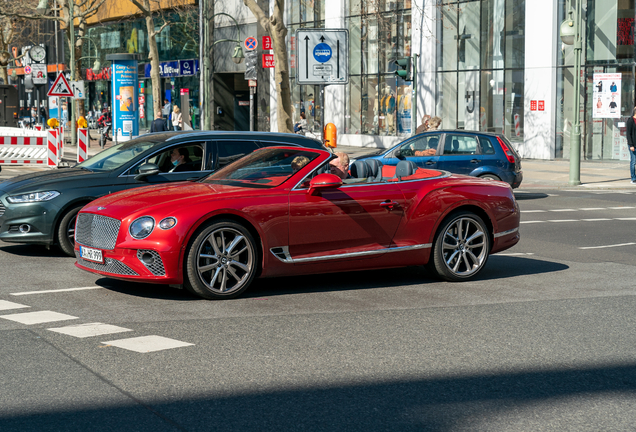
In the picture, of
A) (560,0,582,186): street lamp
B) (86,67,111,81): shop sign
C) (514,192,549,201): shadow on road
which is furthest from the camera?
(86,67,111,81): shop sign

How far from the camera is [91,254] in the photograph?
8141 mm

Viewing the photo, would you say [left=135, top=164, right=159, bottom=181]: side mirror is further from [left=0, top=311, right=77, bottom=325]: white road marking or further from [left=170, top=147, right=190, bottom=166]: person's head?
[left=0, top=311, right=77, bottom=325]: white road marking

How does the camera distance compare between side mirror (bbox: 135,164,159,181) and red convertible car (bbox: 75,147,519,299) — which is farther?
side mirror (bbox: 135,164,159,181)

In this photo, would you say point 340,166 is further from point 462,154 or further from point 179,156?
point 462,154

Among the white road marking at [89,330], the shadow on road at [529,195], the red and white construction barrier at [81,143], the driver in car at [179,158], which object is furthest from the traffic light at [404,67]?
the white road marking at [89,330]

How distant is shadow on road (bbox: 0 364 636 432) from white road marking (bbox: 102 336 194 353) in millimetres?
1015

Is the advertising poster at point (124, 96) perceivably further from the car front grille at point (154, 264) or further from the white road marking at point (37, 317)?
the white road marking at point (37, 317)

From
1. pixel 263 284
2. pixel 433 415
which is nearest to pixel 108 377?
pixel 433 415

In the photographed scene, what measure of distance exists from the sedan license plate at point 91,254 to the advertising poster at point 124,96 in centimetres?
2656

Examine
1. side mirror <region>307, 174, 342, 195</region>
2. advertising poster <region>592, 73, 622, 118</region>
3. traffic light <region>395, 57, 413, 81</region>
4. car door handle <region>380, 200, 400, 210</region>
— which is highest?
traffic light <region>395, 57, 413, 81</region>

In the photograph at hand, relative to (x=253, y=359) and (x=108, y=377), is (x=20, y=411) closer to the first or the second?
(x=108, y=377)

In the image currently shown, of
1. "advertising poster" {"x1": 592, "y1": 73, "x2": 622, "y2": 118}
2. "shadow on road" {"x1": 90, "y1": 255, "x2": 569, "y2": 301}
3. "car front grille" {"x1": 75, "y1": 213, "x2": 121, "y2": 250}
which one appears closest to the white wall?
"advertising poster" {"x1": 592, "y1": 73, "x2": 622, "y2": 118}

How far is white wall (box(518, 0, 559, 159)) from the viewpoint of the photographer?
29406mm

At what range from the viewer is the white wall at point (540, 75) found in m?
29.4
